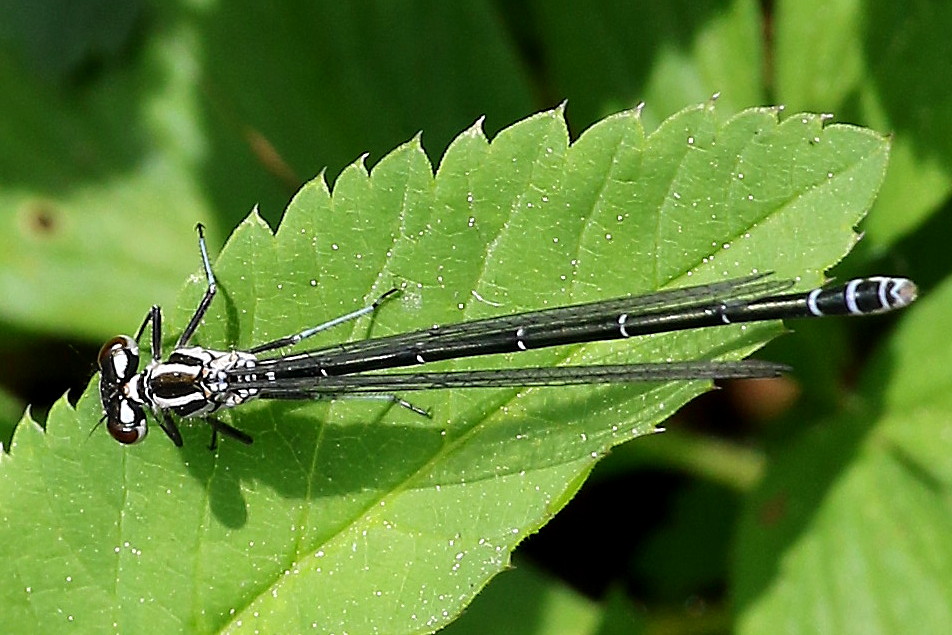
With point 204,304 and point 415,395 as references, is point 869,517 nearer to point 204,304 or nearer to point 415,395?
point 415,395

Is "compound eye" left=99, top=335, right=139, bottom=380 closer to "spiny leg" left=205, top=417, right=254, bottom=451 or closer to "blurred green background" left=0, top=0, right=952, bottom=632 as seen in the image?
"spiny leg" left=205, top=417, right=254, bottom=451

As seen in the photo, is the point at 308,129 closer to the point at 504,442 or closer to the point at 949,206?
the point at 504,442

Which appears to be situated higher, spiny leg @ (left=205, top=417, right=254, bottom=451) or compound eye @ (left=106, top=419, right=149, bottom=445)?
spiny leg @ (left=205, top=417, right=254, bottom=451)

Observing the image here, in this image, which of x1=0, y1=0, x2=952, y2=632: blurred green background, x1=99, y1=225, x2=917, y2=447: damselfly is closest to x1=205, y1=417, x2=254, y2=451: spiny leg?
x1=99, y1=225, x2=917, y2=447: damselfly

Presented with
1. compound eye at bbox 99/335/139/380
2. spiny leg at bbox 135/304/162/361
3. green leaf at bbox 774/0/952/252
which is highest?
green leaf at bbox 774/0/952/252

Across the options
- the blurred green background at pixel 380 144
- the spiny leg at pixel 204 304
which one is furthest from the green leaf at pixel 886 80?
the spiny leg at pixel 204 304

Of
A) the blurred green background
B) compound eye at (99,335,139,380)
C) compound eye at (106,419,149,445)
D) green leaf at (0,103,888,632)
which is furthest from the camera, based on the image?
the blurred green background

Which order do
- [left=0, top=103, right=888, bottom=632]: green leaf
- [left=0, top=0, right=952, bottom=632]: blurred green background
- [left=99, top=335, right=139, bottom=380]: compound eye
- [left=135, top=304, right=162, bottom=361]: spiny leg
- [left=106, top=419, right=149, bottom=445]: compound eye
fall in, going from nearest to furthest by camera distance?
[left=0, top=103, right=888, bottom=632]: green leaf < [left=106, top=419, right=149, bottom=445]: compound eye < [left=135, top=304, right=162, bottom=361]: spiny leg < [left=99, top=335, right=139, bottom=380]: compound eye < [left=0, top=0, right=952, bottom=632]: blurred green background

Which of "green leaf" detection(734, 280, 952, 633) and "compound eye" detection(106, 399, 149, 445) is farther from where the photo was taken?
"green leaf" detection(734, 280, 952, 633)

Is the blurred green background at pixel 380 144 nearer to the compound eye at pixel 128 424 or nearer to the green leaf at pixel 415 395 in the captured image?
the compound eye at pixel 128 424
